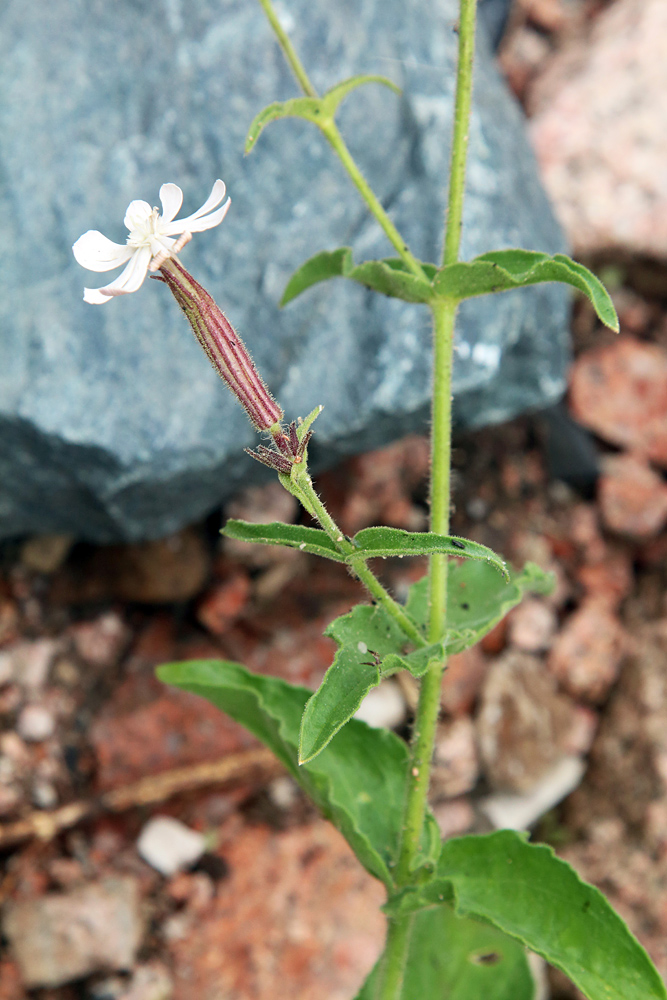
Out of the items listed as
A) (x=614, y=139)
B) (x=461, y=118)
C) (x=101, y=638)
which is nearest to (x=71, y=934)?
(x=101, y=638)

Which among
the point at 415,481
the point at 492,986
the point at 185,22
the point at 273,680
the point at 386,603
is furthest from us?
the point at 415,481

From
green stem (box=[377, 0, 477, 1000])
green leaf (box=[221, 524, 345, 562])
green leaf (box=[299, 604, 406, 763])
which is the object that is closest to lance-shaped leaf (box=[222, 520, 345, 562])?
green leaf (box=[221, 524, 345, 562])

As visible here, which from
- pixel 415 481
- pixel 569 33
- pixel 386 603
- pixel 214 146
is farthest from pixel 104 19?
pixel 569 33

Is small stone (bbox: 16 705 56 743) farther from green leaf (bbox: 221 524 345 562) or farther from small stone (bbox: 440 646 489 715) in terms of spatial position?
green leaf (bbox: 221 524 345 562)

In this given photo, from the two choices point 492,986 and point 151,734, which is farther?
point 151,734

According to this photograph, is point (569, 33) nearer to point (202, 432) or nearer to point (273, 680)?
point (202, 432)

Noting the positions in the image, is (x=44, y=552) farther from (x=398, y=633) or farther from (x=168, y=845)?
(x=398, y=633)

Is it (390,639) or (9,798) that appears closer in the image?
(390,639)
